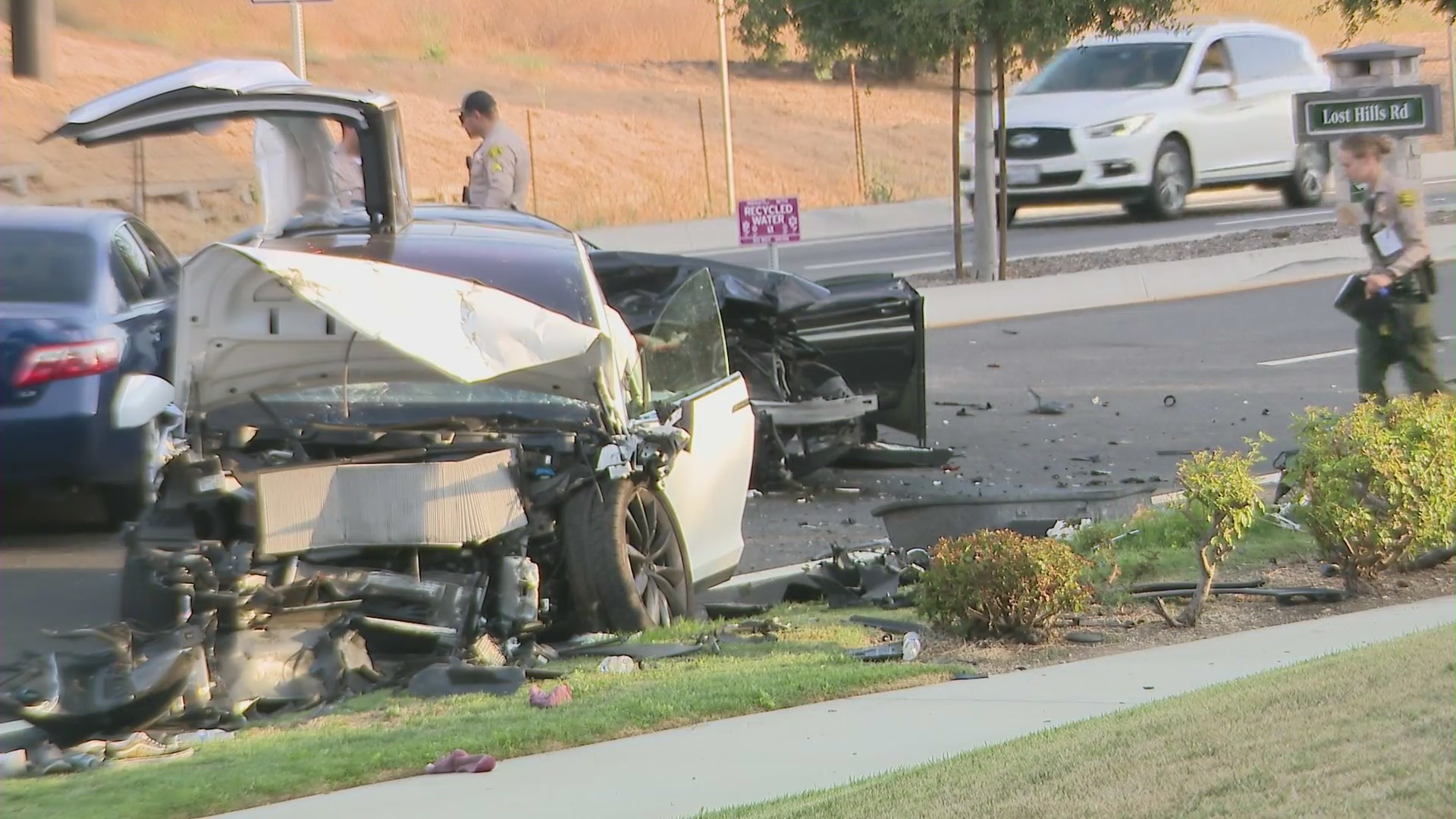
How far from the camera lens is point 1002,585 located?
7047 millimetres

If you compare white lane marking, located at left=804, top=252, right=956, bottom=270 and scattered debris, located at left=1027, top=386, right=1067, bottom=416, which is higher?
white lane marking, located at left=804, top=252, right=956, bottom=270

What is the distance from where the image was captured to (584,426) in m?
7.55

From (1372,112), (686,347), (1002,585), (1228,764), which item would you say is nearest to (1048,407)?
(1372,112)

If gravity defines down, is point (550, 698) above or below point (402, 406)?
below

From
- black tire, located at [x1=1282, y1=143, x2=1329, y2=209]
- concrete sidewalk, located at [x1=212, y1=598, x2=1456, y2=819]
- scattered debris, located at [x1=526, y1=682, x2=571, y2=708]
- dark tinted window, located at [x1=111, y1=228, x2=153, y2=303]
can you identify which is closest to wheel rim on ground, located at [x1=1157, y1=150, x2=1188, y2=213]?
black tire, located at [x1=1282, y1=143, x2=1329, y2=209]

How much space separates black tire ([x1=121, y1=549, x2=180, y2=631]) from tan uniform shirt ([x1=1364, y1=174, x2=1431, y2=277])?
20.7ft

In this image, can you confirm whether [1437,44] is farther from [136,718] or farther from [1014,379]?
[136,718]

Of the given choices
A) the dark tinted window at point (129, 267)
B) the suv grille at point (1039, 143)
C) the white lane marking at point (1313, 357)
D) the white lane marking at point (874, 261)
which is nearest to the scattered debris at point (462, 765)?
the dark tinted window at point (129, 267)

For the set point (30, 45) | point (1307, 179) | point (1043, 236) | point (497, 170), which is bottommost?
point (1043, 236)

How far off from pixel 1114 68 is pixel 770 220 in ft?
36.7

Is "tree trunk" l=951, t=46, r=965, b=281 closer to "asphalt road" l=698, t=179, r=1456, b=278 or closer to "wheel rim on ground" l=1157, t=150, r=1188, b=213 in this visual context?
"asphalt road" l=698, t=179, r=1456, b=278

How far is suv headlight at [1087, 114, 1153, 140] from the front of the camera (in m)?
23.8

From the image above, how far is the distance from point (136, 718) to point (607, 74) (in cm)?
5123

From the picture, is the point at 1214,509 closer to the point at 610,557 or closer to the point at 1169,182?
the point at 610,557
